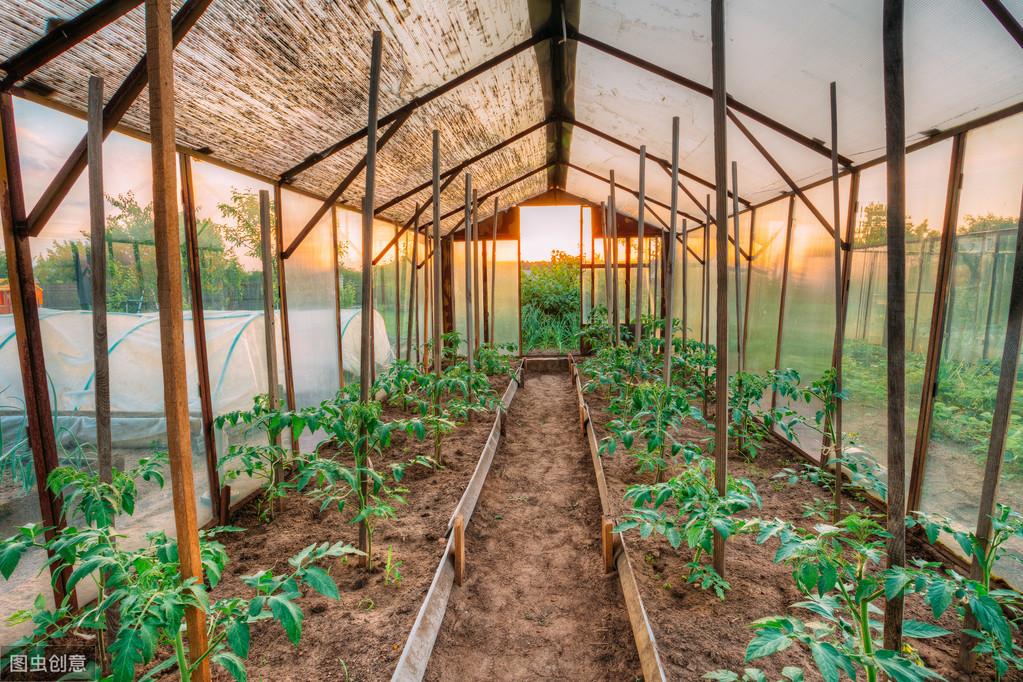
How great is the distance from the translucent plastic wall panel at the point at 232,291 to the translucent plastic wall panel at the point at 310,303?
0.47 meters

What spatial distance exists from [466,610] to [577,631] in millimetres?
586

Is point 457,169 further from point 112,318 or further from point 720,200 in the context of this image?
point 720,200

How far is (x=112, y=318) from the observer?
2.56m

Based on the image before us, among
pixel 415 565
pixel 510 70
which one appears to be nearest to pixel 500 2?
pixel 510 70

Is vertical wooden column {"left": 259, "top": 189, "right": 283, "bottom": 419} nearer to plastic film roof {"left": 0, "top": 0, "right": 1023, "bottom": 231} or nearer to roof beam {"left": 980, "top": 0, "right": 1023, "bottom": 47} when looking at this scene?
plastic film roof {"left": 0, "top": 0, "right": 1023, "bottom": 231}

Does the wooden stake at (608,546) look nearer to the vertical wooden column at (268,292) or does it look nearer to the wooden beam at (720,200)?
the wooden beam at (720,200)

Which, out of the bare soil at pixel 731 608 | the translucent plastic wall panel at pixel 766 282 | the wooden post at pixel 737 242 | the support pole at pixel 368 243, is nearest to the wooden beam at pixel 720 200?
the bare soil at pixel 731 608

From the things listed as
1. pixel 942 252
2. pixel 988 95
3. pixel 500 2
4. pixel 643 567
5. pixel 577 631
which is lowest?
pixel 577 631

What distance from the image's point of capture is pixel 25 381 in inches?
79.4

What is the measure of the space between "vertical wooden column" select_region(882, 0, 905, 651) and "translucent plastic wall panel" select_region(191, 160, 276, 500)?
3.31 meters

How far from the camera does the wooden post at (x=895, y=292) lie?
3.80ft

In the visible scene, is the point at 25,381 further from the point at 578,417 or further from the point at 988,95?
the point at 578,417

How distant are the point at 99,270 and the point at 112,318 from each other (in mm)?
1071

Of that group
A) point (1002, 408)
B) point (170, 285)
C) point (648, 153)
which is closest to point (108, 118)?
point (170, 285)
